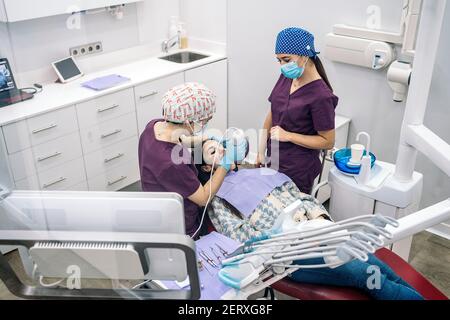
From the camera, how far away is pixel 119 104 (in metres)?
2.64

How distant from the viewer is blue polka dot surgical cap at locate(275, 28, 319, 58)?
1.77 meters

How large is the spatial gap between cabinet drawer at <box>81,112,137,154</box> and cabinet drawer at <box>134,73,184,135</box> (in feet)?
0.19

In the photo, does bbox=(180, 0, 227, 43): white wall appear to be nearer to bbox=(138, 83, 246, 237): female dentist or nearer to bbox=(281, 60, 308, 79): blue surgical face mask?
bbox=(281, 60, 308, 79): blue surgical face mask

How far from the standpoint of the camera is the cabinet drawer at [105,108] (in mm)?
2457

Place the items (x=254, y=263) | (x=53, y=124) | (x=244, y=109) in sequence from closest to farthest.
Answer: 1. (x=254, y=263)
2. (x=53, y=124)
3. (x=244, y=109)

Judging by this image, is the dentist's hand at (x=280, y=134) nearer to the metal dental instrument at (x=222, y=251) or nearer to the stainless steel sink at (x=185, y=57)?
the metal dental instrument at (x=222, y=251)

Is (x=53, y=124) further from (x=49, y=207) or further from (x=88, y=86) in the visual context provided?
(x=49, y=207)

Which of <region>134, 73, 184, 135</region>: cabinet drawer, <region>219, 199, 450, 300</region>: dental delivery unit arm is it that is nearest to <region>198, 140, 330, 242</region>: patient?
<region>219, 199, 450, 300</region>: dental delivery unit arm

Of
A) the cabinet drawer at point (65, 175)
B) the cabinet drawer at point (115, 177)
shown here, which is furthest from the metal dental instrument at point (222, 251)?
the cabinet drawer at point (115, 177)

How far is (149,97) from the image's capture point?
2785 millimetres

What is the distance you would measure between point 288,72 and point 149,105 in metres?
1.20
